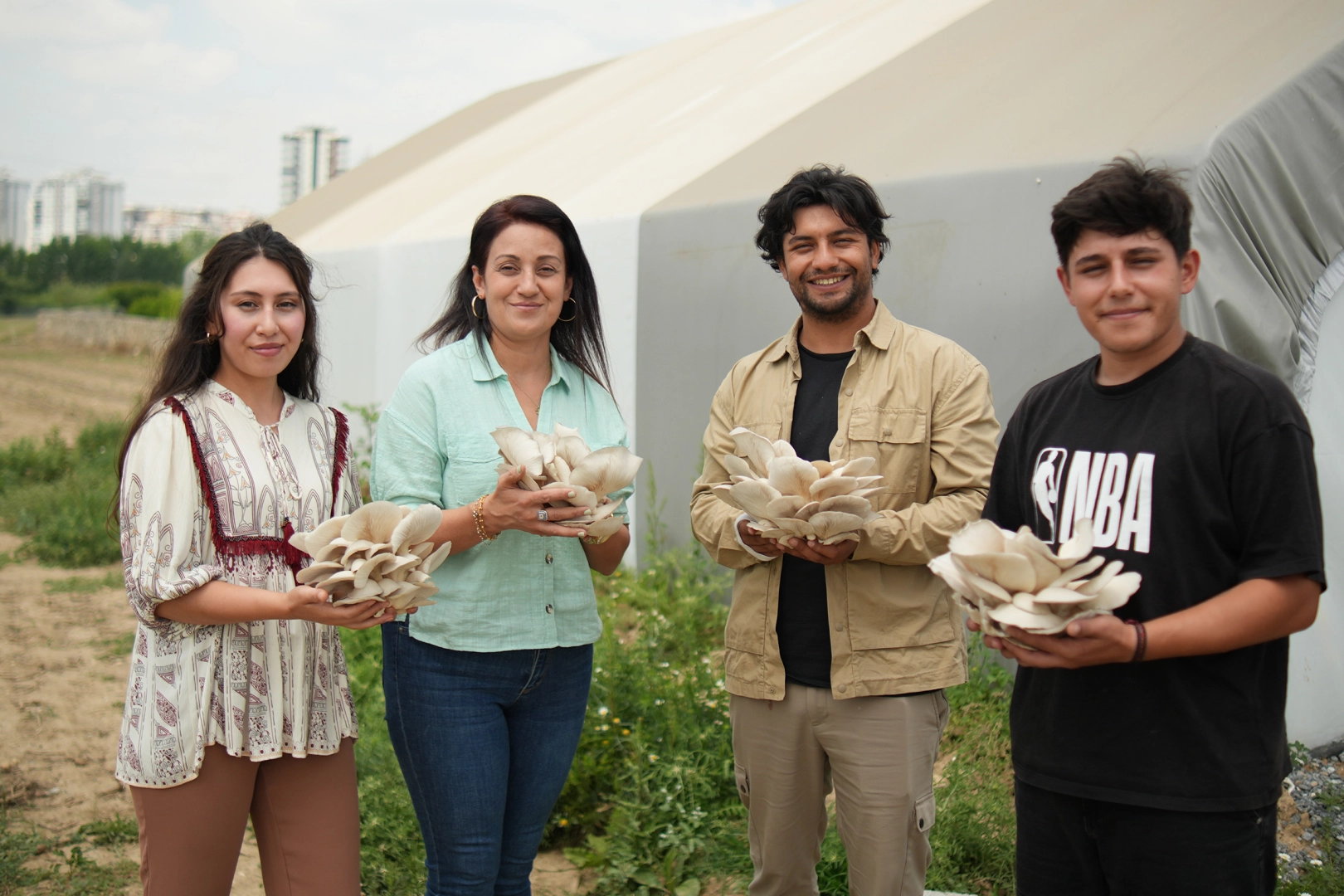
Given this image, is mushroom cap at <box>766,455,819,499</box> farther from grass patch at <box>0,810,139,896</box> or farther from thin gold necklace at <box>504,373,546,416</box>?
grass patch at <box>0,810,139,896</box>

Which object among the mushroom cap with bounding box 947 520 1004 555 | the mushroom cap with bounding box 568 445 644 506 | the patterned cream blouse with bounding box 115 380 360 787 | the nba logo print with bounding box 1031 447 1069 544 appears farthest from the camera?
the mushroom cap with bounding box 568 445 644 506

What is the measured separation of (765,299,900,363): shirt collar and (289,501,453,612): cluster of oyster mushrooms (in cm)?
96

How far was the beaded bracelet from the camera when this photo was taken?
1.57 m

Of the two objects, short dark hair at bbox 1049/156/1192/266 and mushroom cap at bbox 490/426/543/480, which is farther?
mushroom cap at bbox 490/426/543/480

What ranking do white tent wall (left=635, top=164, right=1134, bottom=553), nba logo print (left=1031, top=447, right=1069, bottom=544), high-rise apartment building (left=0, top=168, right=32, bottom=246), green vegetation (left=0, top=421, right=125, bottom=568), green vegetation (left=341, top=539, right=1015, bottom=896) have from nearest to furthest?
1. nba logo print (left=1031, top=447, right=1069, bottom=544)
2. green vegetation (left=341, top=539, right=1015, bottom=896)
3. white tent wall (left=635, top=164, right=1134, bottom=553)
4. green vegetation (left=0, top=421, right=125, bottom=568)
5. high-rise apartment building (left=0, top=168, right=32, bottom=246)

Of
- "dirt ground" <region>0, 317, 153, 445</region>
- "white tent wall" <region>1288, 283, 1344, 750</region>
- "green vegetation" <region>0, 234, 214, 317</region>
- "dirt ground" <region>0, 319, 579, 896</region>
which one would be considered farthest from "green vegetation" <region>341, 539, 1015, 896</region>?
"green vegetation" <region>0, 234, 214, 317</region>

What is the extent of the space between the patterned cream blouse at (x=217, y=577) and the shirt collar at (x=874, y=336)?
1.11 meters

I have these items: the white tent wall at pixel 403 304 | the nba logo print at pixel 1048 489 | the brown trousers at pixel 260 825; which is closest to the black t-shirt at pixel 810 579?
the nba logo print at pixel 1048 489

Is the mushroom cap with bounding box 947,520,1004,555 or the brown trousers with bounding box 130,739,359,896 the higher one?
the mushroom cap with bounding box 947,520,1004,555

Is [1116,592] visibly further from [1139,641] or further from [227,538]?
[227,538]

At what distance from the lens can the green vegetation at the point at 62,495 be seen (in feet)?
28.2

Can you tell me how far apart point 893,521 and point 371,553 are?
109 centimetres

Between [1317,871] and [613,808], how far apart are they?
2.26 metres

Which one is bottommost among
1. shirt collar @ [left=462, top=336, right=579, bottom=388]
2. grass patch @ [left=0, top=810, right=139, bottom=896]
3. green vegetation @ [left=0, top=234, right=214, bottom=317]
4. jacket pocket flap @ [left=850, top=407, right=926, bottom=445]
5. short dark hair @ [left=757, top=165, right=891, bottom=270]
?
grass patch @ [left=0, top=810, right=139, bottom=896]
